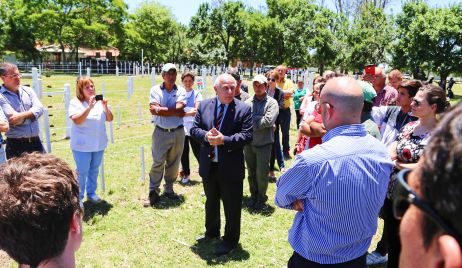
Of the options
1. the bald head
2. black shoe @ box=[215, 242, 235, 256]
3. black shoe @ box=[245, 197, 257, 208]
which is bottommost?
black shoe @ box=[215, 242, 235, 256]

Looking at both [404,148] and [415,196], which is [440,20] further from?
[415,196]

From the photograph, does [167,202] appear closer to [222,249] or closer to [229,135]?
[222,249]

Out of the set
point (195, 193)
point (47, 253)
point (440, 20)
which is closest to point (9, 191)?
point (47, 253)

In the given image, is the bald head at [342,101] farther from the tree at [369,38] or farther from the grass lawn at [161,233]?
the tree at [369,38]

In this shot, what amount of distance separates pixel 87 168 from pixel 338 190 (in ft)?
13.6

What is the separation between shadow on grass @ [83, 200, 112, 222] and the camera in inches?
213

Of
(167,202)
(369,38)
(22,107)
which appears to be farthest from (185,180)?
(369,38)

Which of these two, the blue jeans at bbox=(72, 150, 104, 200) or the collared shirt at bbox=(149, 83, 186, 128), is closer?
the blue jeans at bbox=(72, 150, 104, 200)

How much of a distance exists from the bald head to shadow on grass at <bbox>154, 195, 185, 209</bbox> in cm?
→ 394

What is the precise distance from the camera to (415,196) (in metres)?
0.78

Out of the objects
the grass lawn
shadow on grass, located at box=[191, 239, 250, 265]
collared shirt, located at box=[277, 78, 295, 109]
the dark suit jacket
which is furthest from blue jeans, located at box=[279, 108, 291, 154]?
shadow on grass, located at box=[191, 239, 250, 265]

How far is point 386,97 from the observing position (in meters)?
5.94

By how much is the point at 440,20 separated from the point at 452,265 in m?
36.2

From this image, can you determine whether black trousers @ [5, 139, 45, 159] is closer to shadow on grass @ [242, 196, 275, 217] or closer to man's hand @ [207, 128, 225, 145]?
man's hand @ [207, 128, 225, 145]
